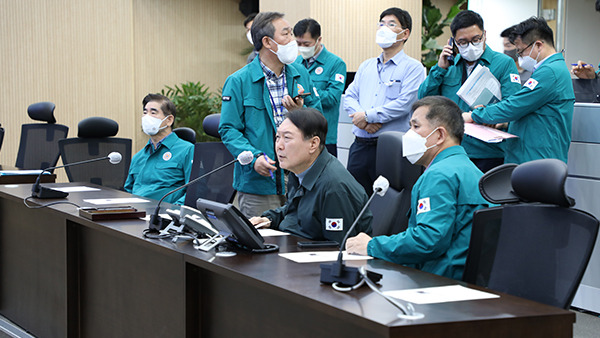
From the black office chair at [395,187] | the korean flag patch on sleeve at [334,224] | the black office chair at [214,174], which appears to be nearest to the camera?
the korean flag patch on sleeve at [334,224]

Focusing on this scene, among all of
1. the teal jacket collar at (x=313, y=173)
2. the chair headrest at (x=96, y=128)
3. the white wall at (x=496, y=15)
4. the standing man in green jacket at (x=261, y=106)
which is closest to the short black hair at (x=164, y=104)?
the chair headrest at (x=96, y=128)

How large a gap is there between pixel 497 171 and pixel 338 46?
5190 mm

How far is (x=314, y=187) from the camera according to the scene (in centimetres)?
258

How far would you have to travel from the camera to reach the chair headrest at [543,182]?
1.71m

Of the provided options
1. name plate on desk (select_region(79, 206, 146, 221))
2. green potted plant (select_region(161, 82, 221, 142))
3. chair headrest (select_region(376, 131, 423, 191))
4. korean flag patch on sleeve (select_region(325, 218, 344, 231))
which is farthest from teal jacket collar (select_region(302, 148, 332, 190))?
green potted plant (select_region(161, 82, 221, 142))

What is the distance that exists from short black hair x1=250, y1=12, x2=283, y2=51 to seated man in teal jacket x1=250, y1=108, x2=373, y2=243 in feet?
2.92

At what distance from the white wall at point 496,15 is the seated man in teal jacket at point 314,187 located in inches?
213

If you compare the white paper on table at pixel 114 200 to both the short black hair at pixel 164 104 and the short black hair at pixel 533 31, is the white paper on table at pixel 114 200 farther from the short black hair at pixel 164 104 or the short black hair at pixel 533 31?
the short black hair at pixel 533 31

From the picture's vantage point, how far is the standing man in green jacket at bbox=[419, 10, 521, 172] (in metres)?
3.68

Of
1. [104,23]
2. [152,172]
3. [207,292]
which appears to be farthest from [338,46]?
[207,292]

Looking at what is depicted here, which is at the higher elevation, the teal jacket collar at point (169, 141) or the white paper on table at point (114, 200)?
the teal jacket collar at point (169, 141)

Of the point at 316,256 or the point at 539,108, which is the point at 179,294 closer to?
the point at 316,256

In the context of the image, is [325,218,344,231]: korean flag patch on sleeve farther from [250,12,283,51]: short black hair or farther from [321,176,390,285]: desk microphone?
[250,12,283,51]: short black hair

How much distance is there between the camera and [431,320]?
1.39 m
